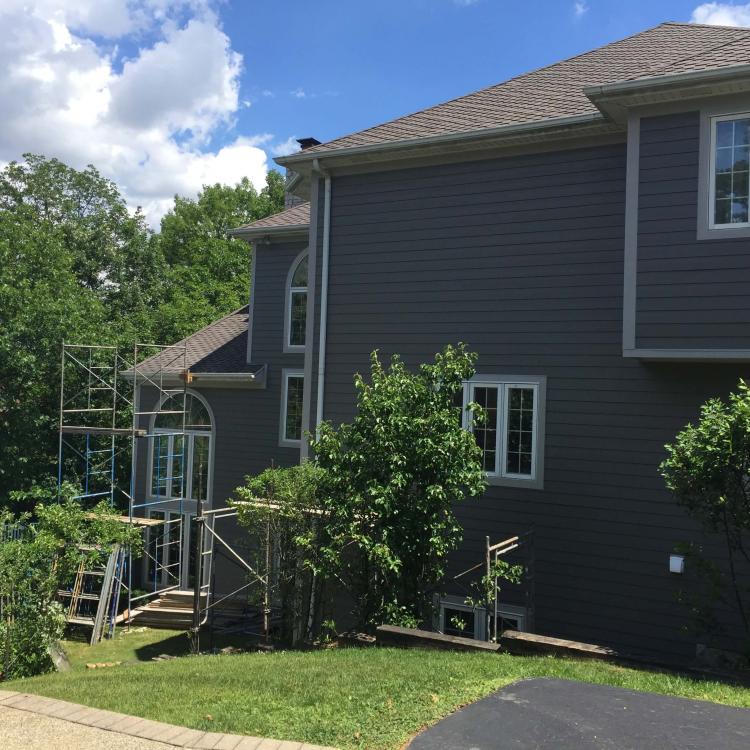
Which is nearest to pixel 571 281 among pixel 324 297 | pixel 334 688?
Result: pixel 324 297

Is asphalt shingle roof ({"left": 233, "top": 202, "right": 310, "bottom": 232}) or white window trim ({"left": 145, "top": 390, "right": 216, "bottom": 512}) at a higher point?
asphalt shingle roof ({"left": 233, "top": 202, "right": 310, "bottom": 232})

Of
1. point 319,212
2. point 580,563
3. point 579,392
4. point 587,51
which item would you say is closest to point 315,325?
point 319,212

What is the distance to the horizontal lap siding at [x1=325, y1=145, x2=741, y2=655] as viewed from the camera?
9469 mm

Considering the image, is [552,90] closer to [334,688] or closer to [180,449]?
[334,688]

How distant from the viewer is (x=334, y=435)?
31.5ft

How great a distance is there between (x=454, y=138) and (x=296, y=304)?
274 inches

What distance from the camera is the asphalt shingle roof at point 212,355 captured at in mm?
17312

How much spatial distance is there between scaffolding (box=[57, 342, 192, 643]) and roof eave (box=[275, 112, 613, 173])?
6.82 meters

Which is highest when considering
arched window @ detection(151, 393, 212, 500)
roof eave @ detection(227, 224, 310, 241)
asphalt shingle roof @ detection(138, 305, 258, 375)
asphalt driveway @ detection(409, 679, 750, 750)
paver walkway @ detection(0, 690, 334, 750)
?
roof eave @ detection(227, 224, 310, 241)

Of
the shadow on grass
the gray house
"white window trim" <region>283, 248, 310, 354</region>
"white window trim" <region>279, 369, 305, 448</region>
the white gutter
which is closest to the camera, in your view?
the gray house

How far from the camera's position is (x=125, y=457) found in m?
20.6

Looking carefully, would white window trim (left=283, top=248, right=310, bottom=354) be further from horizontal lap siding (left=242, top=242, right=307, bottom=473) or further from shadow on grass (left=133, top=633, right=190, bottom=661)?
shadow on grass (left=133, top=633, right=190, bottom=661)

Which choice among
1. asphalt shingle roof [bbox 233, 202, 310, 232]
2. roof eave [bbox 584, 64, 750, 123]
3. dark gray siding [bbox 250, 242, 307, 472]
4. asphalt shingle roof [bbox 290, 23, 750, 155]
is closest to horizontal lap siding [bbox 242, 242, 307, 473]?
dark gray siding [bbox 250, 242, 307, 472]

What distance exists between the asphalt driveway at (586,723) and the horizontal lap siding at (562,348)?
3.45 metres
